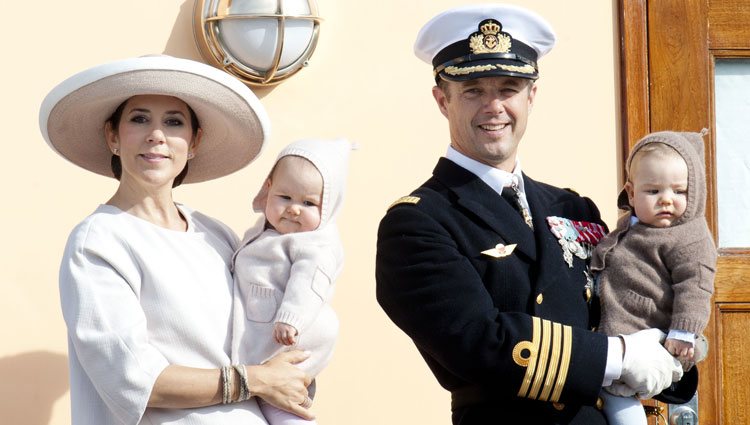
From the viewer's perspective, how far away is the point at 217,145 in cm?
392

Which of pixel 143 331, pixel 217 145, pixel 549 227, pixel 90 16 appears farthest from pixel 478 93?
pixel 90 16

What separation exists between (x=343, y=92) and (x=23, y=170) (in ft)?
3.58

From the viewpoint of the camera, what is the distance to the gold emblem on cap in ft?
12.3

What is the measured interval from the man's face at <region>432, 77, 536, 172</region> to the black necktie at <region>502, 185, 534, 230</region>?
0.08m

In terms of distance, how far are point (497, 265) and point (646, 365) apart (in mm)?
438

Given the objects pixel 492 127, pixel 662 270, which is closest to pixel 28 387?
pixel 492 127

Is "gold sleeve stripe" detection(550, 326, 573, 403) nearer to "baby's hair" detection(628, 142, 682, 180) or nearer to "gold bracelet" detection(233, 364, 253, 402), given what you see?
"baby's hair" detection(628, 142, 682, 180)

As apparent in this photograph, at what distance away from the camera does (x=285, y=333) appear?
3.59 meters

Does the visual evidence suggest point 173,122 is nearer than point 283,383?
No

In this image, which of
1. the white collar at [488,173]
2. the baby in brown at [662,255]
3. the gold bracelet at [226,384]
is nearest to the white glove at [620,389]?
the baby in brown at [662,255]

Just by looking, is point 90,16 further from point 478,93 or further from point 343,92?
point 478,93

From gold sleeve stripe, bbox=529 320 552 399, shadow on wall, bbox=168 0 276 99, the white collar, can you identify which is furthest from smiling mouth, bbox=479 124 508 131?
shadow on wall, bbox=168 0 276 99

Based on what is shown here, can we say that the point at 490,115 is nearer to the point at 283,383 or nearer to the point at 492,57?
the point at 492,57

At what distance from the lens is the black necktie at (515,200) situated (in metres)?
3.80
